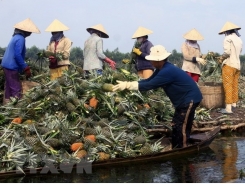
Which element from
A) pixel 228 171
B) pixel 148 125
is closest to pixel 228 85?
pixel 148 125

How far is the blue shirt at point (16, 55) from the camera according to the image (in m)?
11.0

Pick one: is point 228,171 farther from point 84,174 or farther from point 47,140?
point 47,140

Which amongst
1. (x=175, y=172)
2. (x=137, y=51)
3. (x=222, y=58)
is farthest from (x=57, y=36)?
(x=175, y=172)

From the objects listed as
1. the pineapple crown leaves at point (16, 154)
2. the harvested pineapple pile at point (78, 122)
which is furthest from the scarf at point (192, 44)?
the pineapple crown leaves at point (16, 154)

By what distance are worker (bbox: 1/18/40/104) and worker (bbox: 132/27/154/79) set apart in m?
2.61

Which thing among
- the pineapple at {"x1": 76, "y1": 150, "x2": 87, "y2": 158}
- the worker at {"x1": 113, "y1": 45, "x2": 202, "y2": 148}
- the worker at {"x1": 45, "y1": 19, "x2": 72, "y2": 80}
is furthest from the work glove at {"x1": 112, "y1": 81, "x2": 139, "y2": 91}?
the worker at {"x1": 45, "y1": 19, "x2": 72, "y2": 80}

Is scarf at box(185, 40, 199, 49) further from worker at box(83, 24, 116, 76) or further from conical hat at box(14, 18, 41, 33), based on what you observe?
conical hat at box(14, 18, 41, 33)

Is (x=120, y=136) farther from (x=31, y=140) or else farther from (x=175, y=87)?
(x=31, y=140)

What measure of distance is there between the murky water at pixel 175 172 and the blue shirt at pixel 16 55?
4005mm

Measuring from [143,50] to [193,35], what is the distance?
4.11 feet

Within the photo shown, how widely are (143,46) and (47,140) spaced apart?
5266 mm

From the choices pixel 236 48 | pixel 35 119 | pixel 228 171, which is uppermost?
pixel 236 48

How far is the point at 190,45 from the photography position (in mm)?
12891

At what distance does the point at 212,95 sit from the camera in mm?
12969
